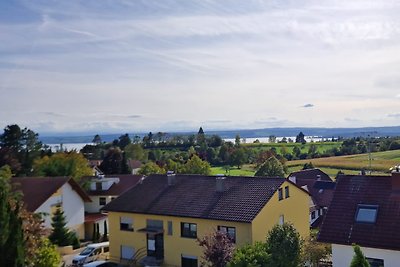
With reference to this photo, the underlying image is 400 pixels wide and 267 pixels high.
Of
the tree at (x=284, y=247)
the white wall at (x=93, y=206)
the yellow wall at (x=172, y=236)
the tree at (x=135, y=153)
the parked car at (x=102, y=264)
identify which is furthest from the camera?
the tree at (x=135, y=153)

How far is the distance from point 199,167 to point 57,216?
94.2ft

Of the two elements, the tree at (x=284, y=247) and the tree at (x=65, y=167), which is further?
the tree at (x=65, y=167)

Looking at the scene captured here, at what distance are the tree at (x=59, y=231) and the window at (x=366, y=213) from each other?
86.6ft

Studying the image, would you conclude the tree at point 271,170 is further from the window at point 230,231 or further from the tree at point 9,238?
the tree at point 9,238

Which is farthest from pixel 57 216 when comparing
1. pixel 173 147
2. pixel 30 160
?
pixel 173 147

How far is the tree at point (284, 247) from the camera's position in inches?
906

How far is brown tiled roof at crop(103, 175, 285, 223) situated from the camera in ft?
107

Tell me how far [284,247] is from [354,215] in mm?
5144

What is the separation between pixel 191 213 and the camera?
110ft

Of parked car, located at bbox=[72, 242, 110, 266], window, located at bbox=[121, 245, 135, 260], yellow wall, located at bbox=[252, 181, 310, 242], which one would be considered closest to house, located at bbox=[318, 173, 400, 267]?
yellow wall, located at bbox=[252, 181, 310, 242]

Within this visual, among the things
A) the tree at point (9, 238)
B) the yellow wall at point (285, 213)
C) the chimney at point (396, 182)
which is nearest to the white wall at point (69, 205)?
the yellow wall at point (285, 213)

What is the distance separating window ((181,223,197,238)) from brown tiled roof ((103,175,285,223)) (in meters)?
0.83

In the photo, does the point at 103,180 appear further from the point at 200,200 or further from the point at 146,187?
the point at 200,200

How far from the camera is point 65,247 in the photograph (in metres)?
41.9
